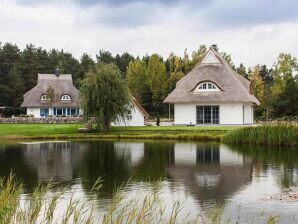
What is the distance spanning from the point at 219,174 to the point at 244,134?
14254 mm

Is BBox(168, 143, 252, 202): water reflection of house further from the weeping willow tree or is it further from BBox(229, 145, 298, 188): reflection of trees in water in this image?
the weeping willow tree

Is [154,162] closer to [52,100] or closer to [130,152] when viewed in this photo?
[130,152]

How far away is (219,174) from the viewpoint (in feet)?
65.1

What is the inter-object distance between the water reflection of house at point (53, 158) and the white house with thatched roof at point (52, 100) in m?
30.2

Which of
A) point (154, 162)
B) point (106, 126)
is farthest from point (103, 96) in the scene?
point (154, 162)

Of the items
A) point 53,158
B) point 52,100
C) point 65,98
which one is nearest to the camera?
point 53,158

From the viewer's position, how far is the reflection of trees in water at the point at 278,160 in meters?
18.4

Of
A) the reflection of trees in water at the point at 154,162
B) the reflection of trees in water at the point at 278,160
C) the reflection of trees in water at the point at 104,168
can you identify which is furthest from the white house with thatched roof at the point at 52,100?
the reflection of trees in water at the point at 278,160

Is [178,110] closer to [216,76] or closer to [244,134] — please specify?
[216,76]

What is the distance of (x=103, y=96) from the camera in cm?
4094

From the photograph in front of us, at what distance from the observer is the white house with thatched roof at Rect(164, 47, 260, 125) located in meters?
48.0

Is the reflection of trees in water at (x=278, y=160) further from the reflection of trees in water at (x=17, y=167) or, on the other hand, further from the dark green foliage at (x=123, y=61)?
the dark green foliage at (x=123, y=61)

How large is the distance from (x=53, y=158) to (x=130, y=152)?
174 inches

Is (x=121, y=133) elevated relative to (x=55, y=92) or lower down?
lower down
